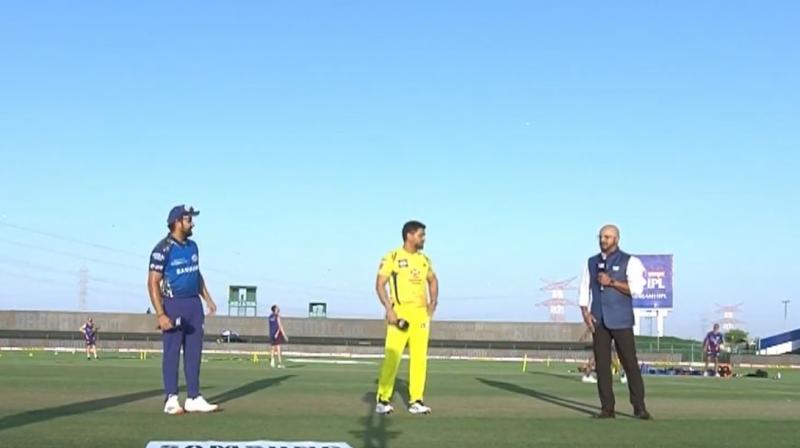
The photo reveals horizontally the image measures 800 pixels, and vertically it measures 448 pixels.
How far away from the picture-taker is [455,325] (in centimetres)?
6856

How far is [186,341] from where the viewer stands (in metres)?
10.2

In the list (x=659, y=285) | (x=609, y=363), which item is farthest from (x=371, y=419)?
(x=659, y=285)

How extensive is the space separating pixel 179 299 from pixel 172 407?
1148mm

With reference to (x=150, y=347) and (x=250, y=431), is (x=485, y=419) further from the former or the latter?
(x=150, y=347)

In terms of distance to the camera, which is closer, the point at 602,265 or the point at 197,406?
the point at 197,406

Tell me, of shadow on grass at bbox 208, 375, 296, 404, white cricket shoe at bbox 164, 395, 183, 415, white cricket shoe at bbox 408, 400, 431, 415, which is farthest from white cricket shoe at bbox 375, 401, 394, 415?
shadow on grass at bbox 208, 375, 296, 404

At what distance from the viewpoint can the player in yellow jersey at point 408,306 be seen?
10391 millimetres

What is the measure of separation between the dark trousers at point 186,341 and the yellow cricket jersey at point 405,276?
202cm

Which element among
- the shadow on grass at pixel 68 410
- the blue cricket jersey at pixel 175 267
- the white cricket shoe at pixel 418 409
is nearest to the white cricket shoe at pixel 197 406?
the shadow on grass at pixel 68 410

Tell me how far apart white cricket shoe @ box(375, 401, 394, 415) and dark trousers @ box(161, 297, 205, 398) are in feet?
6.04

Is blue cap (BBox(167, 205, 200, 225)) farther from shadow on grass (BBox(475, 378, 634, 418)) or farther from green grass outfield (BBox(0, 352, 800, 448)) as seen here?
shadow on grass (BBox(475, 378, 634, 418))

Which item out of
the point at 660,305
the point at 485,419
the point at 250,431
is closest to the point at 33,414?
the point at 250,431

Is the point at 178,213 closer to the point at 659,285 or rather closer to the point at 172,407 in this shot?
the point at 172,407

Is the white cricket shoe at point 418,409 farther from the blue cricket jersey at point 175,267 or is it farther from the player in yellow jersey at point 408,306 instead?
the blue cricket jersey at point 175,267
